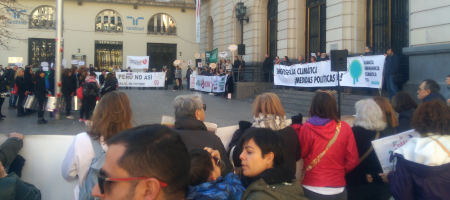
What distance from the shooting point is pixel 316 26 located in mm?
20391

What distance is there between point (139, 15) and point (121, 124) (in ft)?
130

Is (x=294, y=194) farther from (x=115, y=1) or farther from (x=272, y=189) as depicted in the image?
(x=115, y=1)

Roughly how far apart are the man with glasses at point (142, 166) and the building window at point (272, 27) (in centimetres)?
2326

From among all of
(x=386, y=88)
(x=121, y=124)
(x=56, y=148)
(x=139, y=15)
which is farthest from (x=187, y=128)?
(x=139, y=15)

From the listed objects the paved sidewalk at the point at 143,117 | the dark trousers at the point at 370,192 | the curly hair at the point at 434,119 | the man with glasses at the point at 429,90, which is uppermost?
the man with glasses at the point at 429,90

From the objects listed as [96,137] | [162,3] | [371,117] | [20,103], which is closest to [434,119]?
[371,117]

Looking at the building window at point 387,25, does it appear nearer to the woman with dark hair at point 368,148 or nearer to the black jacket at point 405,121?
the black jacket at point 405,121

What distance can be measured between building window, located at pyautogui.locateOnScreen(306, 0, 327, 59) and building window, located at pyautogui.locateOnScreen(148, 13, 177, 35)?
79.0 feet

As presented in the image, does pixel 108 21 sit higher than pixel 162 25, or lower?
higher

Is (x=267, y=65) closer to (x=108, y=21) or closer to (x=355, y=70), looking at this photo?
(x=355, y=70)

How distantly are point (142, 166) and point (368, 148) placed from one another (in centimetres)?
335

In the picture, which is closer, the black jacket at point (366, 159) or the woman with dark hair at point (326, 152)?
the woman with dark hair at point (326, 152)

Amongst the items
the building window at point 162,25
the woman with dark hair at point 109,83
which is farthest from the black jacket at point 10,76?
the building window at point 162,25

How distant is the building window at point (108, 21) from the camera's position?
133ft
